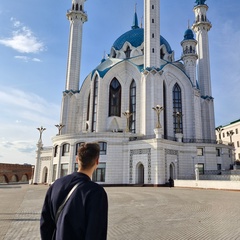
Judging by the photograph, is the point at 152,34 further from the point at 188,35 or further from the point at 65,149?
the point at 65,149

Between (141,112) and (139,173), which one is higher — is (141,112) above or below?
above

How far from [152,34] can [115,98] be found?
11703 millimetres

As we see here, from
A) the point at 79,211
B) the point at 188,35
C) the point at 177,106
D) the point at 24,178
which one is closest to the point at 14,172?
the point at 24,178

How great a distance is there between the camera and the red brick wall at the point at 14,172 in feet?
165

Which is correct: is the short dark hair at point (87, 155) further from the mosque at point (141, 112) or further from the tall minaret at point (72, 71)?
the tall minaret at point (72, 71)

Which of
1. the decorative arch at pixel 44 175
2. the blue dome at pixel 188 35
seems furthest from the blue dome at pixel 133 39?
the decorative arch at pixel 44 175

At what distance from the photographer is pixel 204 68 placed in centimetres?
4681

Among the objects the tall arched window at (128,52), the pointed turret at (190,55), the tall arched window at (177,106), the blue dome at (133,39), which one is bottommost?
the tall arched window at (177,106)

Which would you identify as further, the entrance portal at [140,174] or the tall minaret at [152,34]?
the tall minaret at [152,34]

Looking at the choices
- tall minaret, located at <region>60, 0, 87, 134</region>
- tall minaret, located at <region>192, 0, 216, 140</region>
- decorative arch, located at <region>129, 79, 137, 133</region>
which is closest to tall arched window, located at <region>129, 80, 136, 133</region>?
decorative arch, located at <region>129, 79, 137, 133</region>

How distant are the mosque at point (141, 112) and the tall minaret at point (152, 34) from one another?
16 cm

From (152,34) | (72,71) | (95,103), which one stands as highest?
(152,34)

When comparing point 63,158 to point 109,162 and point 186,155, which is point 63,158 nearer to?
point 109,162

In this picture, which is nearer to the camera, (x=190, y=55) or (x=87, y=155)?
(x=87, y=155)
